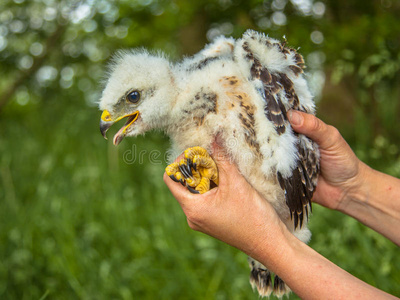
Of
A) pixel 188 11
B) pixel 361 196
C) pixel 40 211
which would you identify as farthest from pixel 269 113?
pixel 40 211

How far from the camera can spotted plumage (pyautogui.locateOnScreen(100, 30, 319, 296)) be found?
5.58 ft

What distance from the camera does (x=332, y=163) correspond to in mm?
2191

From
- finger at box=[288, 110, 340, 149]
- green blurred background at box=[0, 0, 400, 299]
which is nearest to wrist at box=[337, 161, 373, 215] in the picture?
finger at box=[288, 110, 340, 149]

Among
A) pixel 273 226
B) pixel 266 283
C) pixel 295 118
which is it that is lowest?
pixel 266 283

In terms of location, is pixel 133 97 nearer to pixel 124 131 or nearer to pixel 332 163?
pixel 124 131

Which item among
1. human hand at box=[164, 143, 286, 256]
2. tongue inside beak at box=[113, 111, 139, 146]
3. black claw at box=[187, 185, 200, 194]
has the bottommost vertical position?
human hand at box=[164, 143, 286, 256]

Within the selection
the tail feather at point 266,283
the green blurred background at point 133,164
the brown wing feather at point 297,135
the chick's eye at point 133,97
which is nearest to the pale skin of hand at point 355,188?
the brown wing feather at point 297,135

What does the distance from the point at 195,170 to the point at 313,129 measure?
65 cm

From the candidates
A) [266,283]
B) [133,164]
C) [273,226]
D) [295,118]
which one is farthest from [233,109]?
[133,164]

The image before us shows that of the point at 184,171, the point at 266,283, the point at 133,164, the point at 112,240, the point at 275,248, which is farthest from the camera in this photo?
the point at 133,164

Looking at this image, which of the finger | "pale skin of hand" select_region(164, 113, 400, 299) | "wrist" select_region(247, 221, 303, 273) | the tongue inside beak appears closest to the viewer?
"pale skin of hand" select_region(164, 113, 400, 299)

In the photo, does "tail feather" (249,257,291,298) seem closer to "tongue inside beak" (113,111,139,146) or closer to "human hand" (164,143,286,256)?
"human hand" (164,143,286,256)

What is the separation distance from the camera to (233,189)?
5.69 ft

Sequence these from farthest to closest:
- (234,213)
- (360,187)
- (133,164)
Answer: (133,164) → (360,187) → (234,213)
